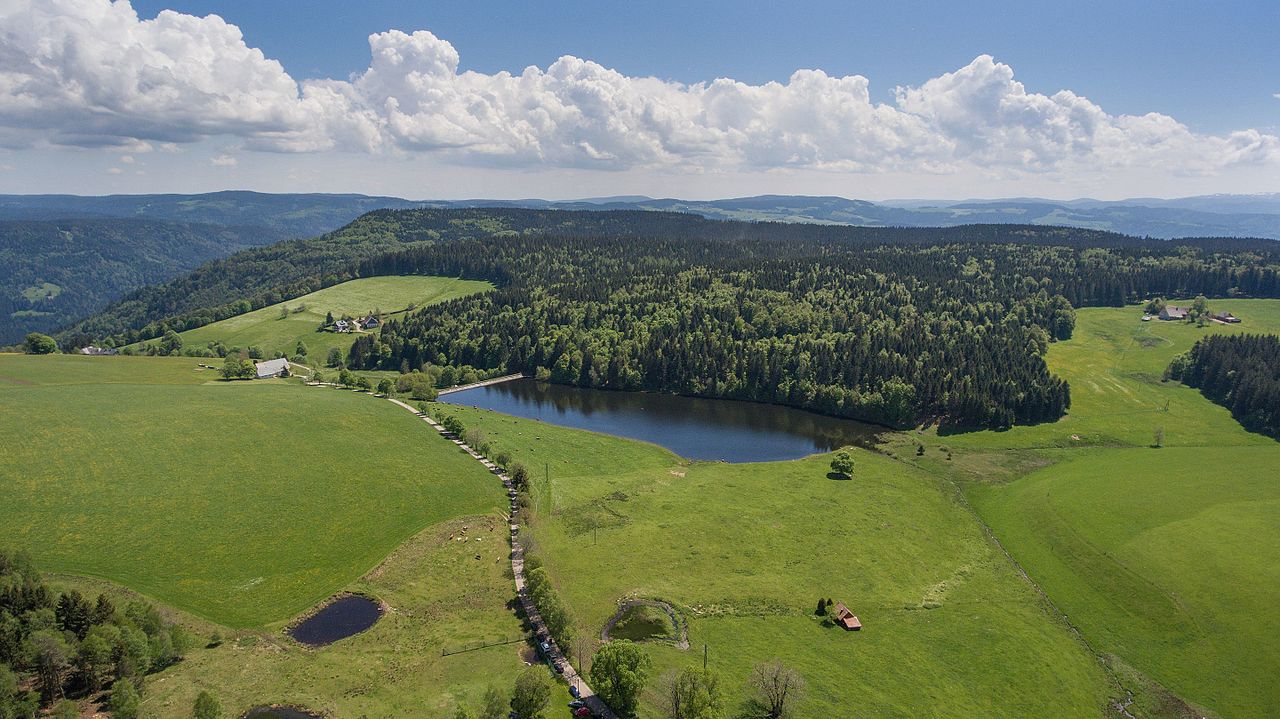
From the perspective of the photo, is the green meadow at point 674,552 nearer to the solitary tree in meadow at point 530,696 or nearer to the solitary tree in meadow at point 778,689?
the solitary tree in meadow at point 778,689

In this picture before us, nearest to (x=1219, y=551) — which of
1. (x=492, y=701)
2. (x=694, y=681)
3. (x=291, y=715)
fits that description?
(x=694, y=681)

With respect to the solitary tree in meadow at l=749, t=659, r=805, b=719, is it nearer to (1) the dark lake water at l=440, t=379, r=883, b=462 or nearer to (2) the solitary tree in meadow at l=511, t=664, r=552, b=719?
(2) the solitary tree in meadow at l=511, t=664, r=552, b=719

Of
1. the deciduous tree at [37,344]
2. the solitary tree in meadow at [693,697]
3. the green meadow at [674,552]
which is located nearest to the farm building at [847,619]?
the green meadow at [674,552]

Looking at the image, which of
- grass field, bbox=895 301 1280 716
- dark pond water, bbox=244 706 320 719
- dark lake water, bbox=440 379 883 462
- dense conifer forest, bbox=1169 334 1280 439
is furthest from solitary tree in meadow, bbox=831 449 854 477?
dense conifer forest, bbox=1169 334 1280 439

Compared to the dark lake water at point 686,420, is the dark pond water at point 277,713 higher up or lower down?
higher up

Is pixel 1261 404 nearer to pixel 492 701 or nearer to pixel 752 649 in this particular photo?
pixel 752 649

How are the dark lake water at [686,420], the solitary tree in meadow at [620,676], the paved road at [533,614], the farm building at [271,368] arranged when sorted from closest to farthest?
the solitary tree in meadow at [620,676] < the paved road at [533,614] < the dark lake water at [686,420] < the farm building at [271,368]

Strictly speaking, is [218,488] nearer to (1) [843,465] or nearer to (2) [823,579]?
(2) [823,579]
